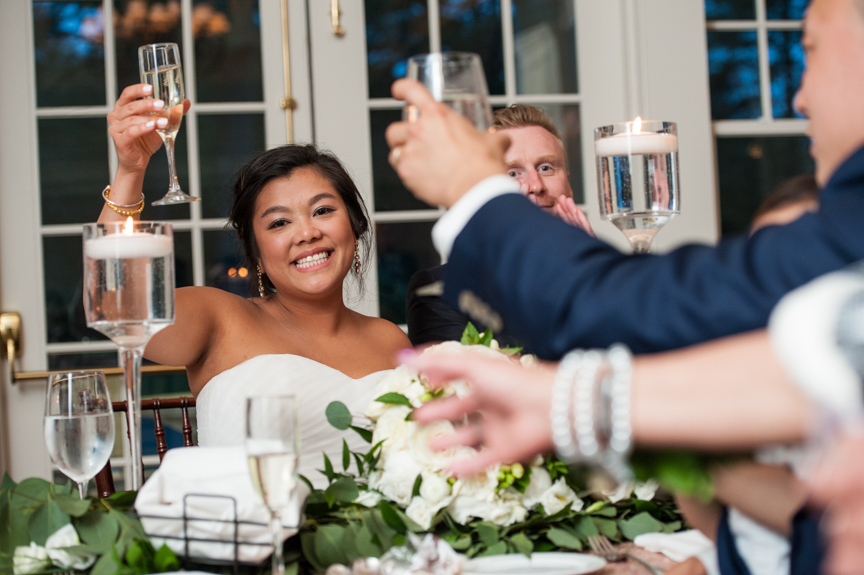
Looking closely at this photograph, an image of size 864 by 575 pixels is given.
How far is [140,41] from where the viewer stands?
3002 mm

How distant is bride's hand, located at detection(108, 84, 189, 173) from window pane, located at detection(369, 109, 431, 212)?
1.65 m

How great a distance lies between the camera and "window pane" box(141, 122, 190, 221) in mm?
2996

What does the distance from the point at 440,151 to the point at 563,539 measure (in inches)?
20.0

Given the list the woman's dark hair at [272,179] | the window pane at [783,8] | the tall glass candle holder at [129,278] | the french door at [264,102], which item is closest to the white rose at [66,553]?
the tall glass candle holder at [129,278]

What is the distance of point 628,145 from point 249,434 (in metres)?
0.70

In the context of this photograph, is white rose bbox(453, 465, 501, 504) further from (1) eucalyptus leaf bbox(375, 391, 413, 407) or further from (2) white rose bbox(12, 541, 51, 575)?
(2) white rose bbox(12, 541, 51, 575)

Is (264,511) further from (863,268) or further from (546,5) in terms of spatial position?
(546,5)

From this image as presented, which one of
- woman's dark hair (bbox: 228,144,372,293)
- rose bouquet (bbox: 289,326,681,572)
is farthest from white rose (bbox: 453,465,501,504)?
woman's dark hair (bbox: 228,144,372,293)

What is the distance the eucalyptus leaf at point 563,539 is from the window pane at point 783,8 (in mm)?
2921

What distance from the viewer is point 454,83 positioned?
0.78 metres

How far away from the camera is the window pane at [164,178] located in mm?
2996

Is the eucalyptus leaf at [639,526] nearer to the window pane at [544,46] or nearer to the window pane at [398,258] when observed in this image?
the window pane at [398,258]

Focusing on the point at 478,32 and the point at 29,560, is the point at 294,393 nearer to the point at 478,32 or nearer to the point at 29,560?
the point at 29,560

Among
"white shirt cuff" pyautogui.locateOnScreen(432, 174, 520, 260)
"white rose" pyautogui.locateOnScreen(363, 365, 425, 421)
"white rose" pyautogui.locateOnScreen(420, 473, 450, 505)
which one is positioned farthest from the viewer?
"white rose" pyautogui.locateOnScreen(363, 365, 425, 421)
